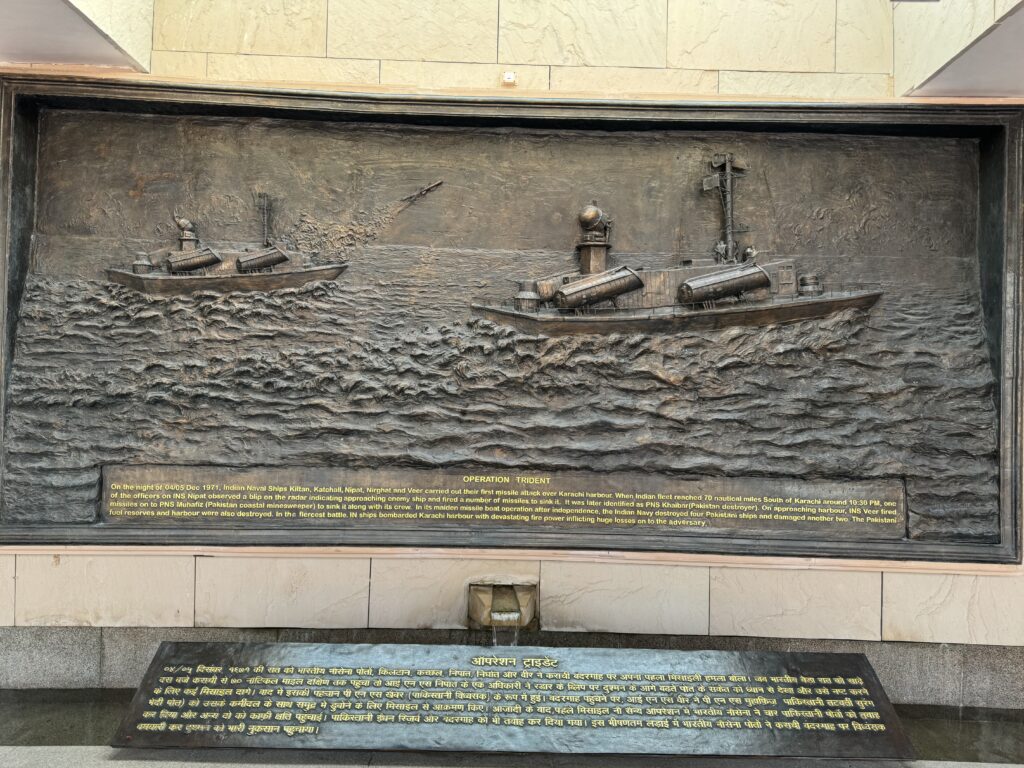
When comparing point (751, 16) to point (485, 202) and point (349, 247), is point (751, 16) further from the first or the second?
point (349, 247)

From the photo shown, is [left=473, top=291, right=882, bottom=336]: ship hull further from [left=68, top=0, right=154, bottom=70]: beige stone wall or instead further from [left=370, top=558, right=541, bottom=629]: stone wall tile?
[left=68, top=0, right=154, bottom=70]: beige stone wall

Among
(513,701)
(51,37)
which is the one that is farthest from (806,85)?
(51,37)

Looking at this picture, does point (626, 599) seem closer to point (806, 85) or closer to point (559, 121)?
point (559, 121)

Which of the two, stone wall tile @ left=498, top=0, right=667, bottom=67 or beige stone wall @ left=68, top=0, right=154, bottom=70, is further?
stone wall tile @ left=498, top=0, right=667, bottom=67

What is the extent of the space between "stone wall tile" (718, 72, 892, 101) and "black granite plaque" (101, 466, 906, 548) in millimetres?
3007

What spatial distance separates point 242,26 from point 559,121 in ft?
8.45

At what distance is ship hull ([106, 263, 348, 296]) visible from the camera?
526 cm

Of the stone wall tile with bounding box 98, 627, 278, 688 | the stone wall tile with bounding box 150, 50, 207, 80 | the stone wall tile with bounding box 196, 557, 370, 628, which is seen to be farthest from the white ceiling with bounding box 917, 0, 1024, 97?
the stone wall tile with bounding box 98, 627, 278, 688

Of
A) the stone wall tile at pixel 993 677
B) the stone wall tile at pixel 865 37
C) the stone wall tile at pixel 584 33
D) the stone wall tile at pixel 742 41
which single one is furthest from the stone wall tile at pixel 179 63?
the stone wall tile at pixel 993 677

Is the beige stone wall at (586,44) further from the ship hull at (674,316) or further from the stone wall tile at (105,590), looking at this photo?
the stone wall tile at (105,590)

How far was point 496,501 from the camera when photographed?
5.25 metres

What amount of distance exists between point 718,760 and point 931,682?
220 centimetres

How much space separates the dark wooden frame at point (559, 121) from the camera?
5.14 m

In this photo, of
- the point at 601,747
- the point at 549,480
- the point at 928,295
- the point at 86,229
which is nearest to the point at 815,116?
the point at 928,295
